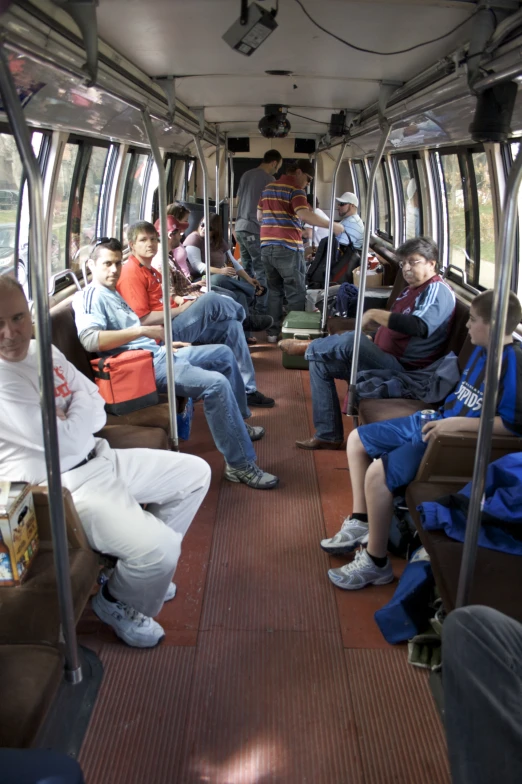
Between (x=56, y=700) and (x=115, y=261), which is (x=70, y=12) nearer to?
(x=115, y=261)

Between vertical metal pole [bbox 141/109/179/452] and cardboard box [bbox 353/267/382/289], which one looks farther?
cardboard box [bbox 353/267/382/289]

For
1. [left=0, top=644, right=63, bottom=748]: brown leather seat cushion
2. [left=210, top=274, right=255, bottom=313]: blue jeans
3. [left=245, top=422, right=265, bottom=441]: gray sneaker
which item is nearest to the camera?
[left=0, top=644, right=63, bottom=748]: brown leather seat cushion

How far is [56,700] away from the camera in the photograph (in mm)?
2055

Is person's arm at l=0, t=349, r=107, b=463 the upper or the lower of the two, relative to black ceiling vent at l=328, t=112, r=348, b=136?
lower

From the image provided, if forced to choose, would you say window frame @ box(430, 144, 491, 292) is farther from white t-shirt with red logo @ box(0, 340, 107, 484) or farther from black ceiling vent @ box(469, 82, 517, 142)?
white t-shirt with red logo @ box(0, 340, 107, 484)

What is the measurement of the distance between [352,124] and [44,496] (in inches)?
180

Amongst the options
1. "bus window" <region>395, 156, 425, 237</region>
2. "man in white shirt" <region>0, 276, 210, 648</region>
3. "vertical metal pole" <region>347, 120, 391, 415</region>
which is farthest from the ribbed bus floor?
"bus window" <region>395, 156, 425, 237</region>

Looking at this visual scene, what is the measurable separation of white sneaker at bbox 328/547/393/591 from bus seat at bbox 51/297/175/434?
1.36 metres

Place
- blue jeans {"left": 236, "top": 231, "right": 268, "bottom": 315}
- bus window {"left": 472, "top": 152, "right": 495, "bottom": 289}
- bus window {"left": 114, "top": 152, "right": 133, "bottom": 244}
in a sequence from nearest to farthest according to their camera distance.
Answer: bus window {"left": 472, "top": 152, "right": 495, "bottom": 289}, bus window {"left": 114, "top": 152, "right": 133, "bottom": 244}, blue jeans {"left": 236, "top": 231, "right": 268, "bottom": 315}

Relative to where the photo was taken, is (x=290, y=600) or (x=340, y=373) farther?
(x=340, y=373)

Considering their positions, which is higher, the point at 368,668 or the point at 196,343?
the point at 196,343

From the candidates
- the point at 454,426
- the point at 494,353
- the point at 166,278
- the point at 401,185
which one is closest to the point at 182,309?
the point at 166,278

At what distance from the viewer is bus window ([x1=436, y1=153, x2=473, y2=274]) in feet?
20.9

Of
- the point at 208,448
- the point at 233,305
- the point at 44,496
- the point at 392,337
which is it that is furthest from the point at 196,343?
the point at 44,496
